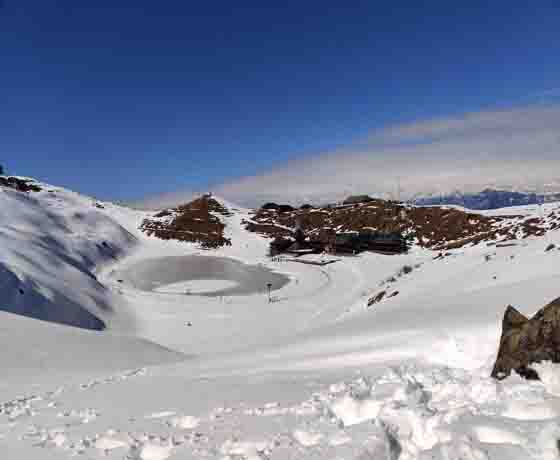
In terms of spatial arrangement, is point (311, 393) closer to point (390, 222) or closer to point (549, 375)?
point (549, 375)

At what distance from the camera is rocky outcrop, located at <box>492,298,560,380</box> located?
5.04m

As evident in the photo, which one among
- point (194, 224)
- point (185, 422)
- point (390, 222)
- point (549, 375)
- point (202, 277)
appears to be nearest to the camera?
point (549, 375)

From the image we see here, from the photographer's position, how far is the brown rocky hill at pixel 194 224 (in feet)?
253

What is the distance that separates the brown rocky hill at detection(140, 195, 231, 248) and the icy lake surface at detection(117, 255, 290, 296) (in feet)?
56.7

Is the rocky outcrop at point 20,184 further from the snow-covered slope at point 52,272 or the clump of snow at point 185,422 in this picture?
the clump of snow at point 185,422

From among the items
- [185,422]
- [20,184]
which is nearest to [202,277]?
[185,422]

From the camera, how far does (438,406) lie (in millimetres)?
4805

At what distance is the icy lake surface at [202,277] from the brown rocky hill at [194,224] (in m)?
17.3

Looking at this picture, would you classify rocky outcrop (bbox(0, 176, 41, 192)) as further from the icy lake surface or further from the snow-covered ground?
the snow-covered ground

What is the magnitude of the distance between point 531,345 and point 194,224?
277ft

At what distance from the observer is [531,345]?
525cm

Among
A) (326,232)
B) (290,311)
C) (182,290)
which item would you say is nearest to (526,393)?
(290,311)

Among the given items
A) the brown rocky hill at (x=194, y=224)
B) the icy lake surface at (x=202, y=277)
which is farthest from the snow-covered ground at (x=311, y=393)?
the brown rocky hill at (x=194, y=224)

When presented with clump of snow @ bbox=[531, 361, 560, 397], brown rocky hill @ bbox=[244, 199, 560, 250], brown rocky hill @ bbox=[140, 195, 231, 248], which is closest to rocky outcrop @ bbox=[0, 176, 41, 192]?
brown rocky hill @ bbox=[140, 195, 231, 248]
